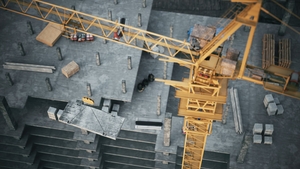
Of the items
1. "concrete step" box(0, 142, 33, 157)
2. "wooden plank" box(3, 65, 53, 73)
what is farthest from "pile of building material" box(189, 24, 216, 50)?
"concrete step" box(0, 142, 33, 157)

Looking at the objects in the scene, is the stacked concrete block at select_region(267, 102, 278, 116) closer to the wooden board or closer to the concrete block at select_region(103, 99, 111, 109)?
the concrete block at select_region(103, 99, 111, 109)

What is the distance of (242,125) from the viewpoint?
52.8 metres

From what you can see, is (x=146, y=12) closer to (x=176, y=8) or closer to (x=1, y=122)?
(x=176, y=8)

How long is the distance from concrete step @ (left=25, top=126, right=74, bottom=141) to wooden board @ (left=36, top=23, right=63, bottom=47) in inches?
420

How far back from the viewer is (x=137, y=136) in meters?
53.1

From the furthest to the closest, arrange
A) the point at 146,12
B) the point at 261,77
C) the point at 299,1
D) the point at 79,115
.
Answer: the point at 299,1 < the point at 146,12 < the point at 79,115 < the point at 261,77

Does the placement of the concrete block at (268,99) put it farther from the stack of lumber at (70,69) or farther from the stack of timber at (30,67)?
the stack of timber at (30,67)

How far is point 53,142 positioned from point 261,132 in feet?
81.1

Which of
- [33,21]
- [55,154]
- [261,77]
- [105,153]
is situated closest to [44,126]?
[55,154]

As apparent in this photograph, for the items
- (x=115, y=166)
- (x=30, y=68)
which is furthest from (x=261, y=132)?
(x=30, y=68)

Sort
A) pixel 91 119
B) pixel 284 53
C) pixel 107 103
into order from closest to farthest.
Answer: pixel 91 119
pixel 107 103
pixel 284 53

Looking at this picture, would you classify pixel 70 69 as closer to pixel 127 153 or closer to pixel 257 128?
pixel 127 153

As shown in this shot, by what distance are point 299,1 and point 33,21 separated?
38.9 m

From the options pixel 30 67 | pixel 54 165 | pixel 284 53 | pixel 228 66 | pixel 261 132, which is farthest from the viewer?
pixel 284 53
